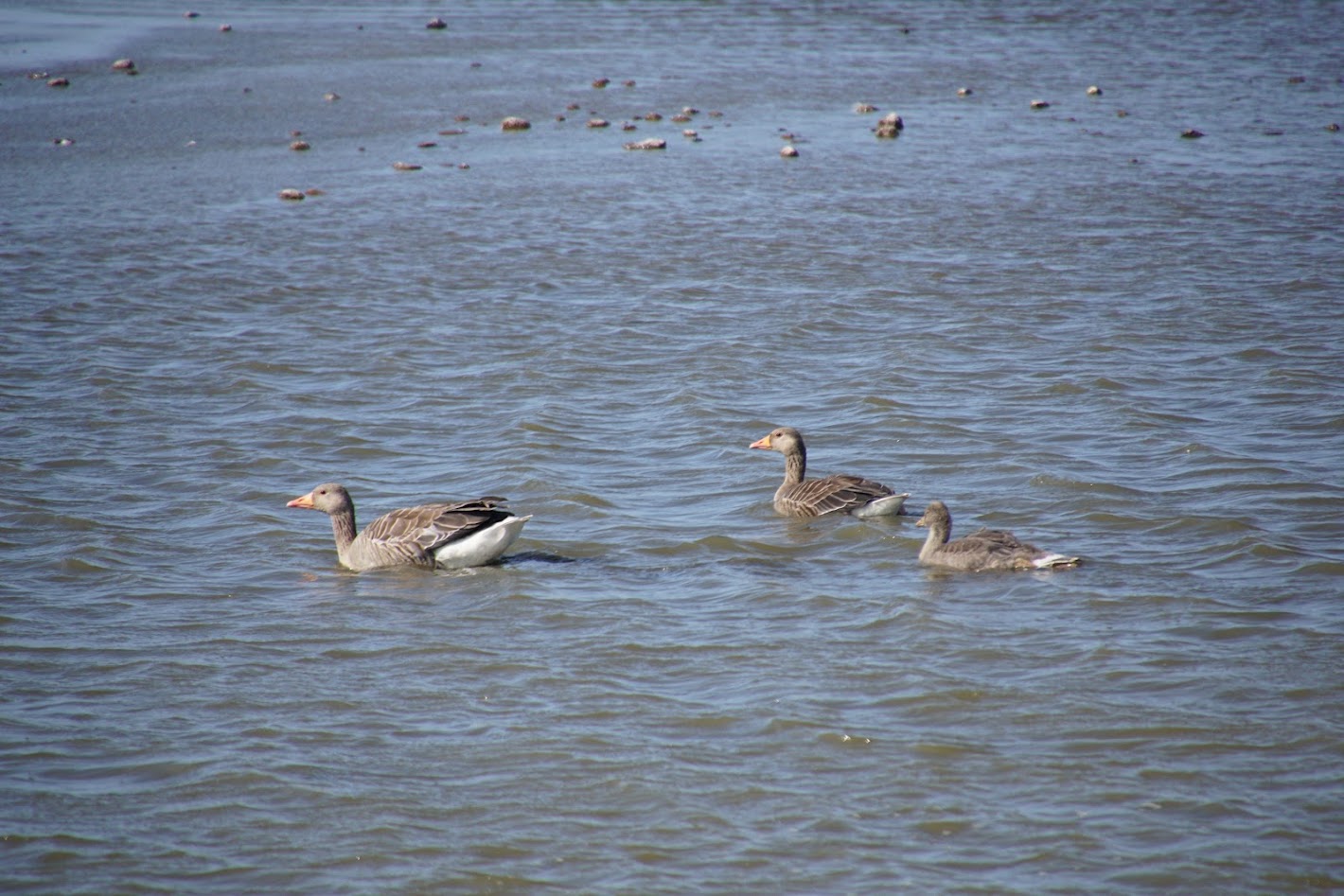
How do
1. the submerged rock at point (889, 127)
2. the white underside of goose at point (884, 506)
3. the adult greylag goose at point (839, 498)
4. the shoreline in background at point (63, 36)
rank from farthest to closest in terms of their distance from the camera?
the shoreline in background at point (63, 36) < the submerged rock at point (889, 127) < the adult greylag goose at point (839, 498) < the white underside of goose at point (884, 506)

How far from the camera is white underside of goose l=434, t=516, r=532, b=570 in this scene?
9.79m

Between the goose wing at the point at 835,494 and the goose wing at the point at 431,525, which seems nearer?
the goose wing at the point at 431,525

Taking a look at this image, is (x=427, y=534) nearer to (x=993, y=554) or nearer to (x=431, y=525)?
(x=431, y=525)

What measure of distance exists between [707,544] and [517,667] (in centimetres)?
249

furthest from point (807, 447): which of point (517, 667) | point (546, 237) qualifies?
point (546, 237)

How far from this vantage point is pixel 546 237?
63.1 ft

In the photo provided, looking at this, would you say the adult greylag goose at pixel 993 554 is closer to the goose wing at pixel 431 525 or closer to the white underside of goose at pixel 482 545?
the white underside of goose at pixel 482 545

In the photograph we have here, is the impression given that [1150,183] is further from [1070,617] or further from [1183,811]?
[1183,811]

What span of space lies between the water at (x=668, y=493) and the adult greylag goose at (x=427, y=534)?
19 cm

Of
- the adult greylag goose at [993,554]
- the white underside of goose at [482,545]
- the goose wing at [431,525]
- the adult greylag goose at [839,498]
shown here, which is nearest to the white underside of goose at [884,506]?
the adult greylag goose at [839,498]

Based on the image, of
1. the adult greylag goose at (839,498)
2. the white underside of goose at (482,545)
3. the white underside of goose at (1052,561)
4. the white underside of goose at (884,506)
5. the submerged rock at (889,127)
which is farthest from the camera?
the submerged rock at (889,127)

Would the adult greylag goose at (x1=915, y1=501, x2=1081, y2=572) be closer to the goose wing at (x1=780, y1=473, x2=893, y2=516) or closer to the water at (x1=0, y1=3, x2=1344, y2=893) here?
the water at (x1=0, y1=3, x2=1344, y2=893)

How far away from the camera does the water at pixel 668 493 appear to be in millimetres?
6668

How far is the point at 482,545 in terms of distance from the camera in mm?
9852
